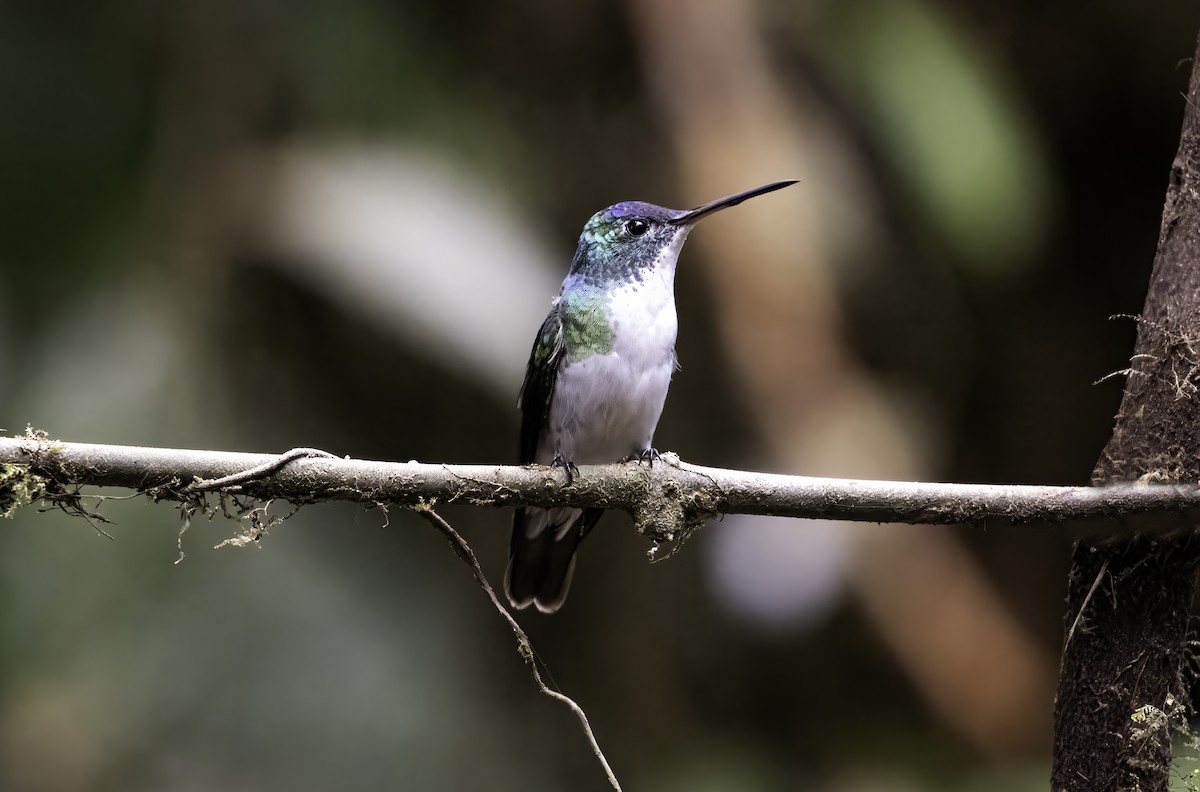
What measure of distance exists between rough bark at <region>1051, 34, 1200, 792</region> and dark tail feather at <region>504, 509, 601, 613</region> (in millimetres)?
1668

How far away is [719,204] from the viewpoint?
329cm

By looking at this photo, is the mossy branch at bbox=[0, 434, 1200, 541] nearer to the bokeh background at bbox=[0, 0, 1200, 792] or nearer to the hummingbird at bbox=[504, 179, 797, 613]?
the hummingbird at bbox=[504, 179, 797, 613]

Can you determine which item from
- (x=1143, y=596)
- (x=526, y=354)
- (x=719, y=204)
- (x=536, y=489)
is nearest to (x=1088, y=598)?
(x=1143, y=596)

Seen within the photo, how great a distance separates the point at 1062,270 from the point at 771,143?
1495mm

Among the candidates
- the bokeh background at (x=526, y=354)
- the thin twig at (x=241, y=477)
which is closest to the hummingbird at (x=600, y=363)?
the thin twig at (x=241, y=477)

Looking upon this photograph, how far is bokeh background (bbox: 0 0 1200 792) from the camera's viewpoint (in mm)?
4973

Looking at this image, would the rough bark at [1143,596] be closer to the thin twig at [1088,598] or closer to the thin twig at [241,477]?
the thin twig at [1088,598]

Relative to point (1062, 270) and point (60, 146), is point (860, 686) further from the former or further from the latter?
point (60, 146)

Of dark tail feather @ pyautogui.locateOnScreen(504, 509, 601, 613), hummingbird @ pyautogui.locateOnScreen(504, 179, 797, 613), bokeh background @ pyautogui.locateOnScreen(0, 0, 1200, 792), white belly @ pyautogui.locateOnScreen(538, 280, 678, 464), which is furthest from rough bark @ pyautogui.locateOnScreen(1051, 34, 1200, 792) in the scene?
bokeh background @ pyautogui.locateOnScreen(0, 0, 1200, 792)

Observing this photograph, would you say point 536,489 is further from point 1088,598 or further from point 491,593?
point 1088,598

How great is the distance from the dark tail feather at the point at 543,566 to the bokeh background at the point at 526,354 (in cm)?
136

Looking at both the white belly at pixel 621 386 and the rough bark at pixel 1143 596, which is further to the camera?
the white belly at pixel 621 386

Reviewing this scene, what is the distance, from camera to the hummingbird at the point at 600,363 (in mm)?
3266

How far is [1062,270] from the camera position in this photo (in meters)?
5.42
